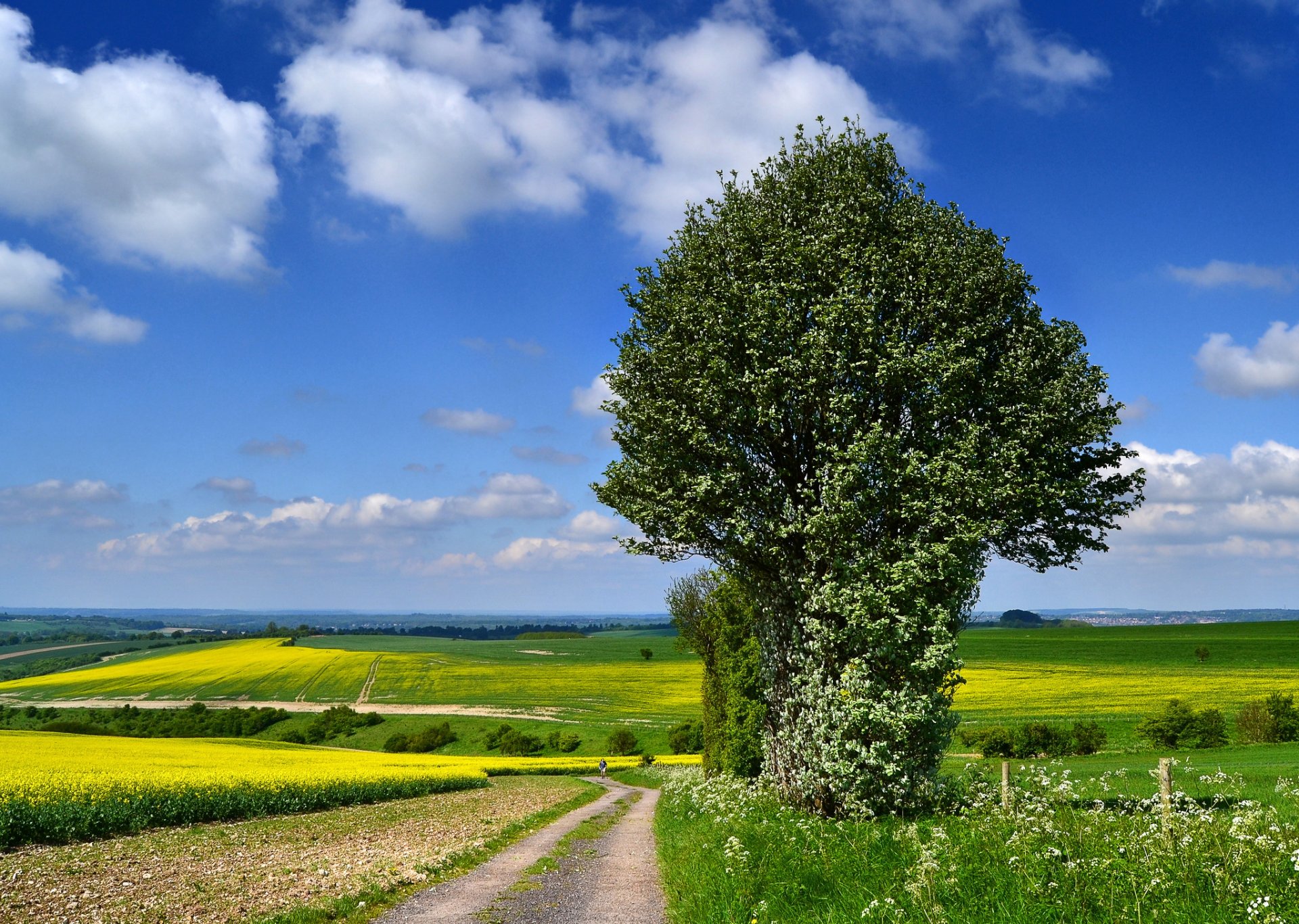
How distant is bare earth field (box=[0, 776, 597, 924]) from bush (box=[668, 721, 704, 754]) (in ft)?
138

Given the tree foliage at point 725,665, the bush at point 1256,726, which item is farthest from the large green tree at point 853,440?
the bush at point 1256,726

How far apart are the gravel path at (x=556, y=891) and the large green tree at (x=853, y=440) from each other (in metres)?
4.45

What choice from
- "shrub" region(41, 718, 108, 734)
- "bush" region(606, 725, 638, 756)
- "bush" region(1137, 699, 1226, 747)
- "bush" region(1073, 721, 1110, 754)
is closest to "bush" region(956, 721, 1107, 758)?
"bush" region(1073, 721, 1110, 754)

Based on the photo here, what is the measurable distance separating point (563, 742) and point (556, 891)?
64.0 m

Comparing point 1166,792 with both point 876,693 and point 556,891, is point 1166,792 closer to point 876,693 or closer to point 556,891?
point 876,693

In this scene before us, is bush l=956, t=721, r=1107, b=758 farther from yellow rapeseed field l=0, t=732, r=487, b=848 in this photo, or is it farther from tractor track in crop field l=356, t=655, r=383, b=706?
tractor track in crop field l=356, t=655, r=383, b=706

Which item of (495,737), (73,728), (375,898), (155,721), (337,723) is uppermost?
(375,898)

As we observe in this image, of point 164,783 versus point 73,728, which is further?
point 73,728

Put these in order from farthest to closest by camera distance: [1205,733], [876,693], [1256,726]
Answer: [1256,726]
[1205,733]
[876,693]

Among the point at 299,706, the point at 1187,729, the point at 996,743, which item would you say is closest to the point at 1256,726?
the point at 1187,729

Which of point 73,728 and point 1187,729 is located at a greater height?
point 1187,729

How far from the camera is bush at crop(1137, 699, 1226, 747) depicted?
44594mm

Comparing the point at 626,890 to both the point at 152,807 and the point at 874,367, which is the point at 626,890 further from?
the point at 152,807

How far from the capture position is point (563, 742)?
74500 mm
